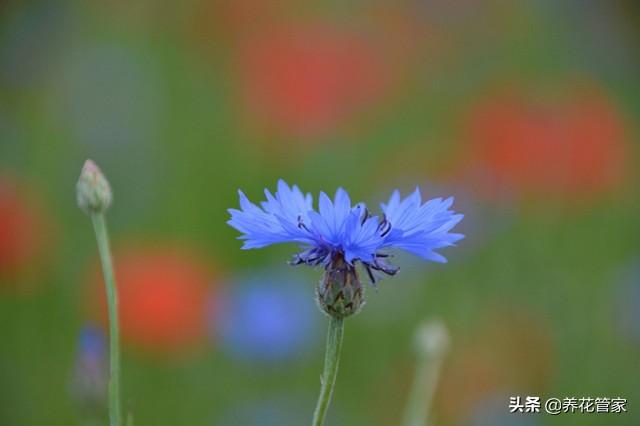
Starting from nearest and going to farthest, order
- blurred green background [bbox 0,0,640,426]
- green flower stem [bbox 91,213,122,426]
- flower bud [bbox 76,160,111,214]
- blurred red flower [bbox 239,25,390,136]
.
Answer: green flower stem [bbox 91,213,122,426] → flower bud [bbox 76,160,111,214] → blurred green background [bbox 0,0,640,426] → blurred red flower [bbox 239,25,390,136]

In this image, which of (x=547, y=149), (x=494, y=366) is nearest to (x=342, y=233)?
(x=494, y=366)

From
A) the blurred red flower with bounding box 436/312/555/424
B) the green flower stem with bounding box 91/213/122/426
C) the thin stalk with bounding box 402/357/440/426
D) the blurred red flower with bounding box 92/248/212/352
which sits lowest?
the green flower stem with bounding box 91/213/122/426

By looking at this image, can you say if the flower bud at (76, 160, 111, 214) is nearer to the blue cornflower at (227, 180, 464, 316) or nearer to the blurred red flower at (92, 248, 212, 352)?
the blue cornflower at (227, 180, 464, 316)

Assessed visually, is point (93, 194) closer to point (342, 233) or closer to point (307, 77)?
point (342, 233)

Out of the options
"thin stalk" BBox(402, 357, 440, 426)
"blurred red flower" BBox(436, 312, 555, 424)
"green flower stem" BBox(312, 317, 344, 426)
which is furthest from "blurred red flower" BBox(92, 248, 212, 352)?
"green flower stem" BBox(312, 317, 344, 426)

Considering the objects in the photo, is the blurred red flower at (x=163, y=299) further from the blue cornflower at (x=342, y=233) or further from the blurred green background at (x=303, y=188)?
the blue cornflower at (x=342, y=233)

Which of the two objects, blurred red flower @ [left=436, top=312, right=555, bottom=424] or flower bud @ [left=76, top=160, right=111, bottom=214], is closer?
flower bud @ [left=76, top=160, right=111, bottom=214]
